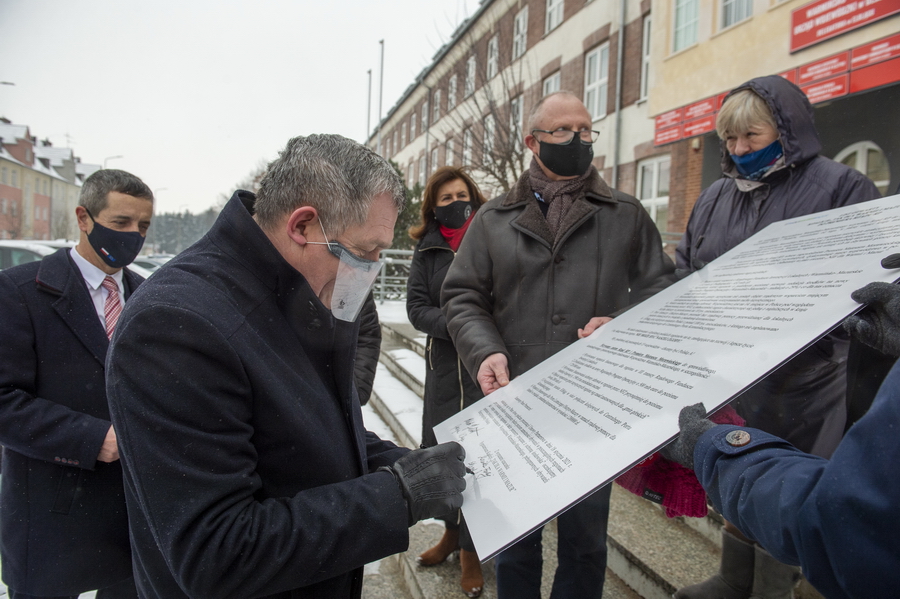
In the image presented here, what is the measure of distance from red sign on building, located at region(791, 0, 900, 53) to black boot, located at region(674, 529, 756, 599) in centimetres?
635

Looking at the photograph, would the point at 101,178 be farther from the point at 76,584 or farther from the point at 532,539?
the point at 532,539

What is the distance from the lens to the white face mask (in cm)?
120

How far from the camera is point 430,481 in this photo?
1.12 m

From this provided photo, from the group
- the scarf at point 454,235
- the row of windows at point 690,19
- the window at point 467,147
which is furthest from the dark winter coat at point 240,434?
the window at point 467,147

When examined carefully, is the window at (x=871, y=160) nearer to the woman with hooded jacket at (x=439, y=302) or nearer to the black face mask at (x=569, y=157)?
the woman with hooded jacket at (x=439, y=302)

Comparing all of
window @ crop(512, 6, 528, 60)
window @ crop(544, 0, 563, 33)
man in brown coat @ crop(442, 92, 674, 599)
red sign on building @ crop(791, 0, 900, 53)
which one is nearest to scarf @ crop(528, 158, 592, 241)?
man in brown coat @ crop(442, 92, 674, 599)

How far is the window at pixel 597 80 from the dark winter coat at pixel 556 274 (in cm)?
1156

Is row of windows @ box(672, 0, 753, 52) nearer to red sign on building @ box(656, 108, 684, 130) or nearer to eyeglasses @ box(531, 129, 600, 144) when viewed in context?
red sign on building @ box(656, 108, 684, 130)

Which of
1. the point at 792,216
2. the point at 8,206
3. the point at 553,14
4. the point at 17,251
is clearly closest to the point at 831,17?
the point at 792,216

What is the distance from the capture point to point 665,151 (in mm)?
10500

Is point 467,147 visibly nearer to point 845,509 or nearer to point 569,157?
point 569,157

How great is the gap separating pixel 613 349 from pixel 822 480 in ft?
2.50

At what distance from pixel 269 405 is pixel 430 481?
1.20ft

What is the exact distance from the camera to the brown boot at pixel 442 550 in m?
2.84
